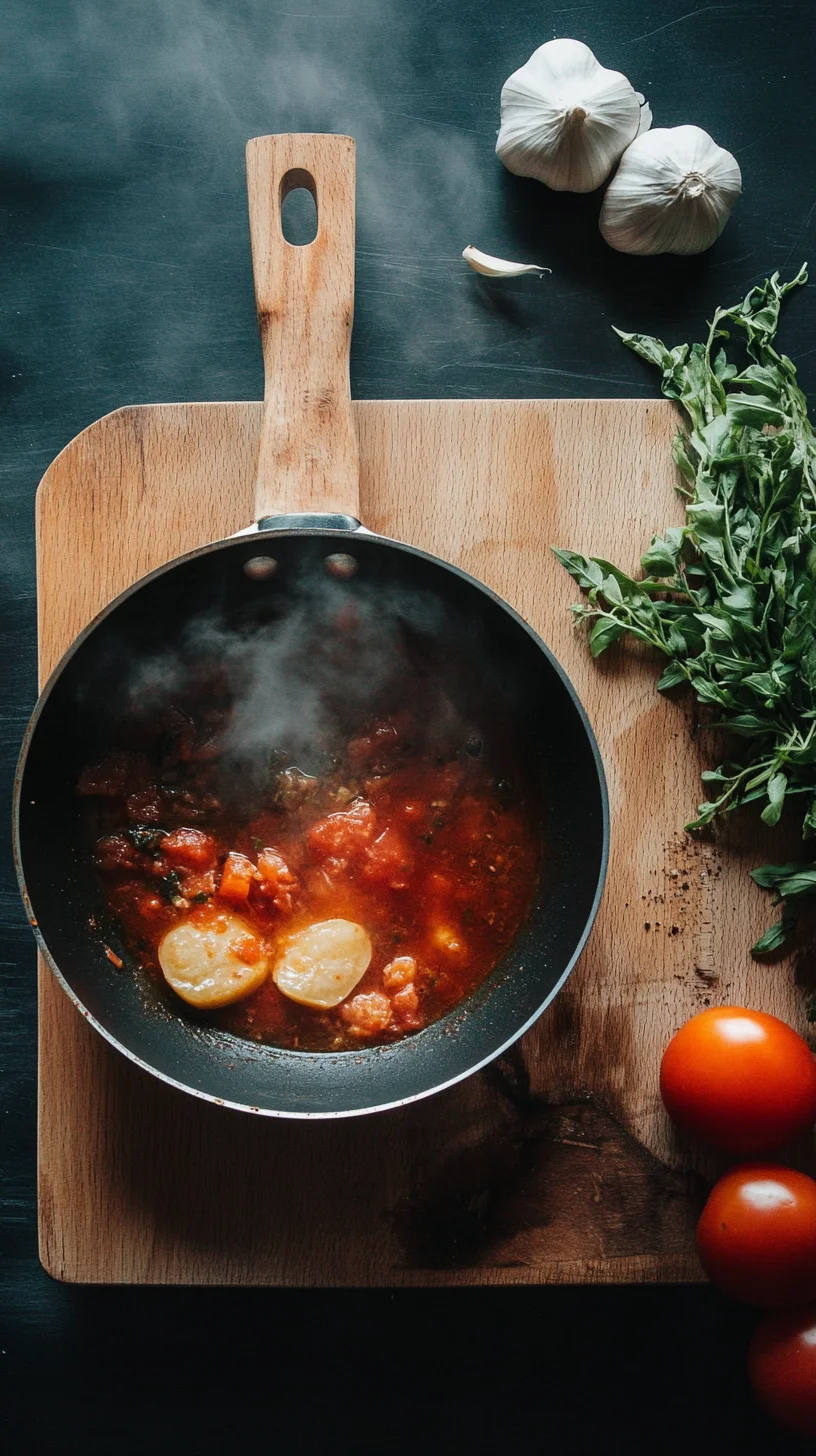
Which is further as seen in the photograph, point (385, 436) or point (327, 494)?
point (385, 436)

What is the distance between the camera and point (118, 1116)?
2.07 meters

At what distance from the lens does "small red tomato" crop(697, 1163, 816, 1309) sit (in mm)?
1916

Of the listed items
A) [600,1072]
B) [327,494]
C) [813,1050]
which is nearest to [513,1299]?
[600,1072]

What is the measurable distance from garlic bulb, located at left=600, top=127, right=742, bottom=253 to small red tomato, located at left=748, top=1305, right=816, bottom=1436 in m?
2.19

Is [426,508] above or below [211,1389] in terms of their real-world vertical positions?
above

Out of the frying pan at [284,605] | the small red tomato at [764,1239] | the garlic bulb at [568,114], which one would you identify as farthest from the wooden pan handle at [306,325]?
the small red tomato at [764,1239]

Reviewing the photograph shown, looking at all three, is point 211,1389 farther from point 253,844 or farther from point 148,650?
point 148,650

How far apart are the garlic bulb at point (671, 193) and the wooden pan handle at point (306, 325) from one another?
0.63m

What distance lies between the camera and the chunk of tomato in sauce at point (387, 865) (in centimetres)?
215

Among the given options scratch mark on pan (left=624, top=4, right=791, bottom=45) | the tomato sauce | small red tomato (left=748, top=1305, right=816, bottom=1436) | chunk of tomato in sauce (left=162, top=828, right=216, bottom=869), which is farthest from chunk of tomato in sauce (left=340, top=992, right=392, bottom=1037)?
scratch mark on pan (left=624, top=4, right=791, bottom=45)

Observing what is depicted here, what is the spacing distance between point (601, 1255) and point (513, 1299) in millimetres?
346

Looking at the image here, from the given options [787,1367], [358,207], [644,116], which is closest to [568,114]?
[644,116]

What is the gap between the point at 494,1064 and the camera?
210 cm

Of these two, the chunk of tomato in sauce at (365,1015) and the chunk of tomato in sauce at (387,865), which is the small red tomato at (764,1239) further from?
the chunk of tomato in sauce at (387,865)
